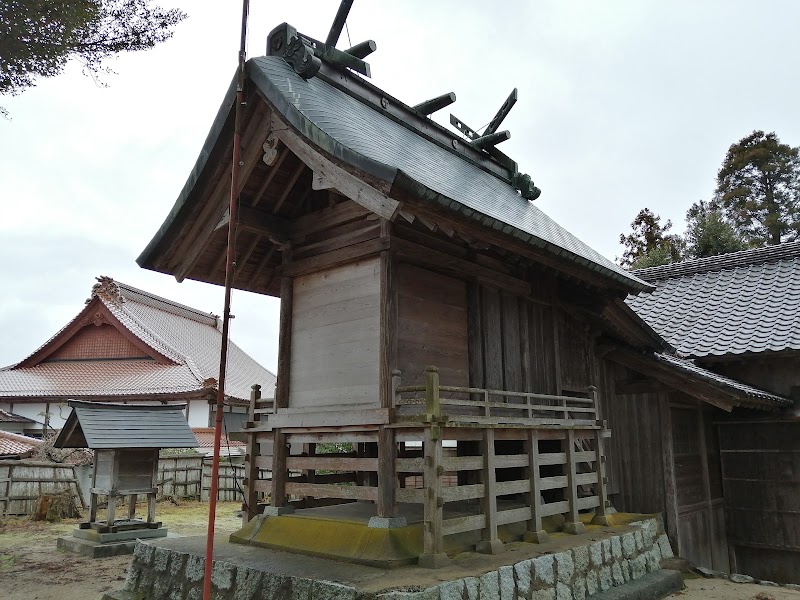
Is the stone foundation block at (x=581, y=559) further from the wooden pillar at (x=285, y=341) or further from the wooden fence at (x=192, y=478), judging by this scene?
the wooden fence at (x=192, y=478)

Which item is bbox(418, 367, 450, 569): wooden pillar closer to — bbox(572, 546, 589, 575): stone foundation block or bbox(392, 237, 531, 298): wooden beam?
bbox(572, 546, 589, 575): stone foundation block

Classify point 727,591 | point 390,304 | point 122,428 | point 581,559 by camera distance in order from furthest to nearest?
point 122,428 → point 727,591 → point 581,559 → point 390,304

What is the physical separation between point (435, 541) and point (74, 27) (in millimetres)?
8418

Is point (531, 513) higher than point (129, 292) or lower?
lower

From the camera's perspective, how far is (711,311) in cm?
1369

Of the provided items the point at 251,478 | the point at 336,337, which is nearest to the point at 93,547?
the point at 251,478

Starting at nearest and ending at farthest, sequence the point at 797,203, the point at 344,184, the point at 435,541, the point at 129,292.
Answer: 1. the point at 435,541
2. the point at 344,184
3. the point at 129,292
4. the point at 797,203

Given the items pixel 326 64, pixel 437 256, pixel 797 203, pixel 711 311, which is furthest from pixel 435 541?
pixel 797 203

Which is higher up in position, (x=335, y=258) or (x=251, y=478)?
(x=335, y=258)

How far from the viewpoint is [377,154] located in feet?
20.7

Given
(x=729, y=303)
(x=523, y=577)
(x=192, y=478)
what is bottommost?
(x=192, y=478)

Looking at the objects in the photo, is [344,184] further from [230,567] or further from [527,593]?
[527,593]

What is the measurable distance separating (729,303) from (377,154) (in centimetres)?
1071

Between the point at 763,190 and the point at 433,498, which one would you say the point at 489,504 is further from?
the point at 763,190
